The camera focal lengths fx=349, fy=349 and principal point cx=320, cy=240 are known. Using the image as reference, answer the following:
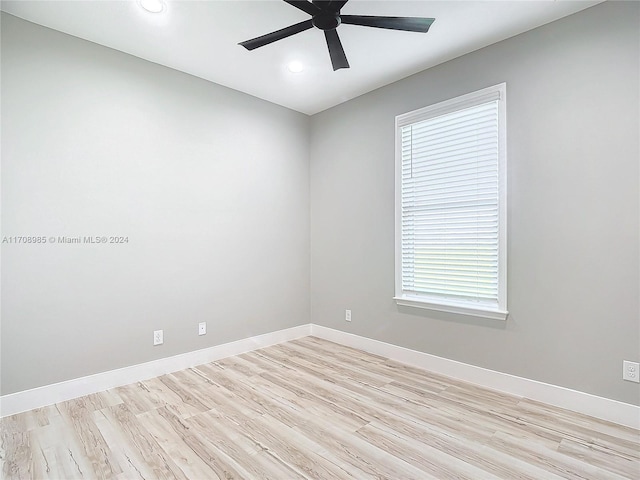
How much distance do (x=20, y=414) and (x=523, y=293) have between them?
379 cm

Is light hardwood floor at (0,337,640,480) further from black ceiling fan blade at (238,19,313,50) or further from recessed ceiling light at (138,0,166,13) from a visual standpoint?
recessed ceiling light at (138,0,166,13)

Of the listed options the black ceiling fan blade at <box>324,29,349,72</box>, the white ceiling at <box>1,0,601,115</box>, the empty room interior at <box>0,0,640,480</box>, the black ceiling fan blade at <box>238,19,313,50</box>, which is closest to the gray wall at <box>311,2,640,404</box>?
the empty room interior at <box>0,0,640,480</box>

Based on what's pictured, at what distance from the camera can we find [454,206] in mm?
3123

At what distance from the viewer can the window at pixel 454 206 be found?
2.87 m

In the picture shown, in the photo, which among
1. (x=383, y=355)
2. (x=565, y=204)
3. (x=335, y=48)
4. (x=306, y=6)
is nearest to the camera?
(x=306, y=6)

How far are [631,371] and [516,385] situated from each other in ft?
2.42

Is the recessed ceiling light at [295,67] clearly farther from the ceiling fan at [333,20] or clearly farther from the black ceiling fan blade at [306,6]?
the black ceiling fan blade at [306,6]

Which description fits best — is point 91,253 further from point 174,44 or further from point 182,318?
Answer: point 174,44

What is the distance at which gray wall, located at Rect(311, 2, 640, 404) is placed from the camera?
7.55 ft

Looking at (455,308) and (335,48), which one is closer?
(335,48)

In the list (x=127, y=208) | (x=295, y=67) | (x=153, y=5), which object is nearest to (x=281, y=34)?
(x=153, y=5)

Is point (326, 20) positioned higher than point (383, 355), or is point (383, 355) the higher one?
point (326, 20)

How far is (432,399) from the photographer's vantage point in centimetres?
269

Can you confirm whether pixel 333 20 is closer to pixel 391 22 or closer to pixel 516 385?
pixel 391 22
